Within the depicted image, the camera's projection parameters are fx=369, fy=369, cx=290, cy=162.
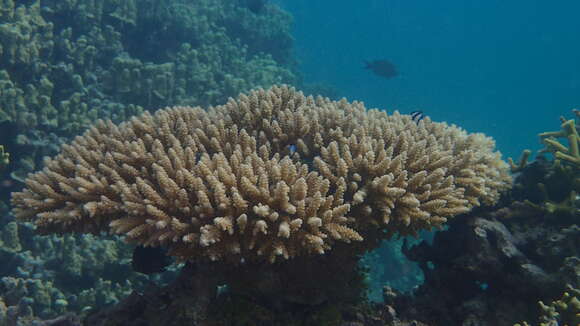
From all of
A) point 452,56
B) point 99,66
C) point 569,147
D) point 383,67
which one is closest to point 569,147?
point 569,147

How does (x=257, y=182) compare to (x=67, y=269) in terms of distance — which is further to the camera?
(x=67, y=269)

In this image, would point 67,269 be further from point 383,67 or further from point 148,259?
point 383,67

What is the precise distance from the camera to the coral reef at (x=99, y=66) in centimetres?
766

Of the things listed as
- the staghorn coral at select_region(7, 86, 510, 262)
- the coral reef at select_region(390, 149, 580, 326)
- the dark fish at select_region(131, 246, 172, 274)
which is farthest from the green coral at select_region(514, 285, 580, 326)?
the dark fish at select_region(131, 246, 172, 274)

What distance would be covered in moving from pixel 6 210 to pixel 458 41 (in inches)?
3485

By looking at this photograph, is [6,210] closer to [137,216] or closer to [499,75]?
[137,216]

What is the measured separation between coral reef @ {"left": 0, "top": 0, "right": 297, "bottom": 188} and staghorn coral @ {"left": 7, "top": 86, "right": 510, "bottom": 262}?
4424mm

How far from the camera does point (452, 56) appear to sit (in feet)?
238

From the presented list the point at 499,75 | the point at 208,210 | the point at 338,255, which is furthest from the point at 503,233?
the point at 499,75

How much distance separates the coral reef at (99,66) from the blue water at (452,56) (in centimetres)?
1920

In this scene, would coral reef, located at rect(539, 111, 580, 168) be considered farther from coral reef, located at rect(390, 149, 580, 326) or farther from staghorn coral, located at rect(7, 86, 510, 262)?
staghorn coral, located at rect(7, 86, 510, 262)

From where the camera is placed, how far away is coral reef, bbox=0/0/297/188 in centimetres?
766

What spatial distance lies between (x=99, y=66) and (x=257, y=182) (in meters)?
9.15

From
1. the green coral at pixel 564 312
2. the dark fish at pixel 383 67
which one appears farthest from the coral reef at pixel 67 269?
the dark fish at pixel 383 67
